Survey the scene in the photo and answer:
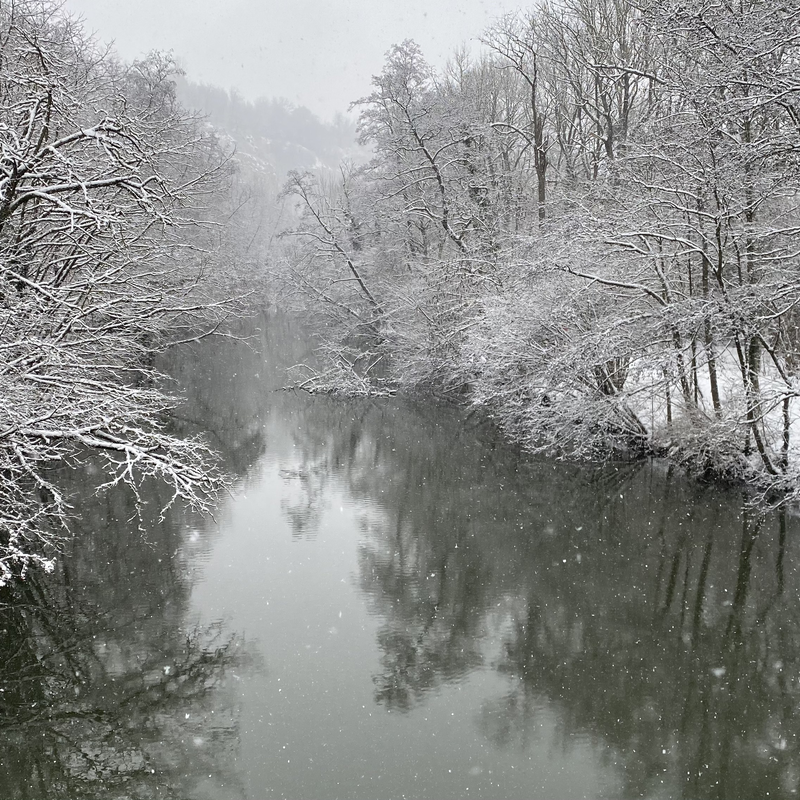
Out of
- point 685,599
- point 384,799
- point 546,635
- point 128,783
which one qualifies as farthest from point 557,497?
point 128,783

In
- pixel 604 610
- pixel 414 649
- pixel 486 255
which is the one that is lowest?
pixel 414 649

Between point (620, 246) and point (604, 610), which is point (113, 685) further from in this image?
point (620, 246)

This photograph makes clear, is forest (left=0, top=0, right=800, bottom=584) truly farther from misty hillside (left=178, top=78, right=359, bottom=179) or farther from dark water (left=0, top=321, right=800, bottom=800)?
misty hillside (left=178, top=78, right=359, bottom=179)

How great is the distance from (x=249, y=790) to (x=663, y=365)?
9.74 meters

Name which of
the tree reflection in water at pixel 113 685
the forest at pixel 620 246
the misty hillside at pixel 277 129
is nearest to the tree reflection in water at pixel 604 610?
the forest at pixel 620 246

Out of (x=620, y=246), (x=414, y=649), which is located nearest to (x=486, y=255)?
(x=620, y=246)

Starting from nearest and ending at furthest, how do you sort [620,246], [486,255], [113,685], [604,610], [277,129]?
[113,685]
[604,610]
[620,246]
[486,255]
[277,129]

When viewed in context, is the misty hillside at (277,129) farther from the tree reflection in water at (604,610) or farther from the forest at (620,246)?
the tree reflection in water at (604,610)

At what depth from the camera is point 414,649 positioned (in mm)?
7703

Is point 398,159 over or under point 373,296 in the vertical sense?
over

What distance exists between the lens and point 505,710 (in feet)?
21.5

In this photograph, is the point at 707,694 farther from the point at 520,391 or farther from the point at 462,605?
the point at 520,391

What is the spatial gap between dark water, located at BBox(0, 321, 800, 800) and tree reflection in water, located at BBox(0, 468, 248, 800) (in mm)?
25

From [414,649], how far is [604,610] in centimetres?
257
